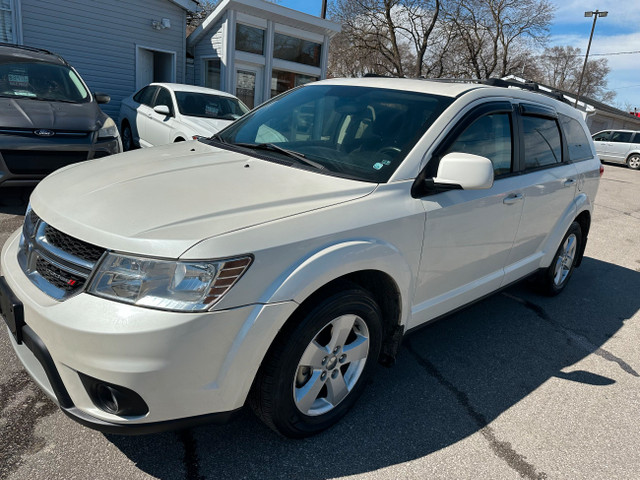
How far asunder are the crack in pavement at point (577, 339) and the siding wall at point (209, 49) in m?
11.2

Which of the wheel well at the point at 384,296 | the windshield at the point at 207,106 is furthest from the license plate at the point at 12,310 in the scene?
the windshield at the point at 207,106

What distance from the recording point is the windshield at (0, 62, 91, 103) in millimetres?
6125

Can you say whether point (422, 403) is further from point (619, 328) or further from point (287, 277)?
point (619, 328)

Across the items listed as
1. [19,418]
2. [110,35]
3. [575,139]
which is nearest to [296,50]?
[110,35]

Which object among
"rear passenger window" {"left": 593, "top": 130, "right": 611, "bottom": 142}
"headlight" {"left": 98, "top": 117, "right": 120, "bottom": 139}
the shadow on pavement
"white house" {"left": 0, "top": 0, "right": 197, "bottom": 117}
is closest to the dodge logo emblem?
"headlight" {"left": 98, "top": 117, "right": 120, "bottom": 139}

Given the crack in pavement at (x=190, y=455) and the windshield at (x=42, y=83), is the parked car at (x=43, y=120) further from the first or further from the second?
the crack in pavement at (x=190, y=455)

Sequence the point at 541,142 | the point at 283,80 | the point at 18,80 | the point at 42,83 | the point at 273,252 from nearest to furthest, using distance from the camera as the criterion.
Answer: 1. the point at 273,252
2. the point at 541,142
3. the point at 18,80
4. the point at 42,83
5. the point at 283,80

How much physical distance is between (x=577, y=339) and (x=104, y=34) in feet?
40.5

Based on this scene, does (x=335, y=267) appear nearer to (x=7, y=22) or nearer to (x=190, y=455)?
(x=190, y=455)

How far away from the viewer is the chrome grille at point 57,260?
1.92 metres

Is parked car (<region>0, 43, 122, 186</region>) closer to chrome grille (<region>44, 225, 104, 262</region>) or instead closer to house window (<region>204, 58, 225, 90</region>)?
chrome grille (<region>44, 225, 104, 262</region>)

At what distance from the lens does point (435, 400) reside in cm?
287

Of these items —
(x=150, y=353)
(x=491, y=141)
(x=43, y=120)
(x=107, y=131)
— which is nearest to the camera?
(x=150, y=353)

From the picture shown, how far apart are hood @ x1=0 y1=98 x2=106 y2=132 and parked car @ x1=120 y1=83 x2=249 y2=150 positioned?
5.49 feet
